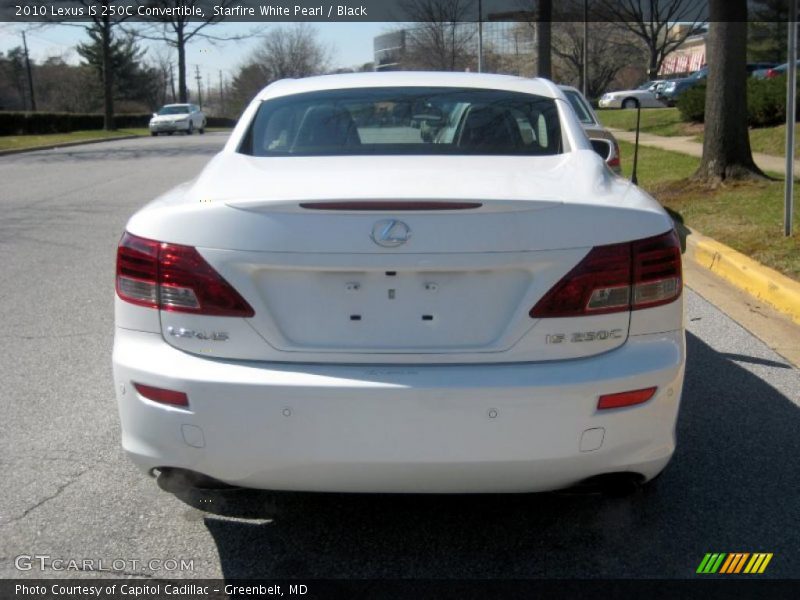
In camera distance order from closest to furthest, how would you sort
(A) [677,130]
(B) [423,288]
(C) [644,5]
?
(B) [423,288], (A) [677,130], (C) [644,5]

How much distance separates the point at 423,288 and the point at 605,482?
2.92 ft

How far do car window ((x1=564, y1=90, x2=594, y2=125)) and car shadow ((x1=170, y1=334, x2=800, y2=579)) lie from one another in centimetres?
734

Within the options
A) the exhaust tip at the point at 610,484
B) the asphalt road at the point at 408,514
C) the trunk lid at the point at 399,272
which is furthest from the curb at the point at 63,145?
the exhaust tip at the point at 610,484

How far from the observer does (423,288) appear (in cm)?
282

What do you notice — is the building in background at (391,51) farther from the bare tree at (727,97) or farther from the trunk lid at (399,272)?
the trunk lid at (399,272)

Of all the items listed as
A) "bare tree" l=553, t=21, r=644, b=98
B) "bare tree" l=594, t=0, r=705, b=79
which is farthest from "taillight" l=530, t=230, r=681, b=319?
"bare tree" l=553, t=21, r=644, b=98

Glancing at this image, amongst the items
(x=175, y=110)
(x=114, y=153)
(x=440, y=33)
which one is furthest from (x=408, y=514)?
(x=440, y=33)

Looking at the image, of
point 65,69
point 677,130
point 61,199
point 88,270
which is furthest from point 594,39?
point 88,270

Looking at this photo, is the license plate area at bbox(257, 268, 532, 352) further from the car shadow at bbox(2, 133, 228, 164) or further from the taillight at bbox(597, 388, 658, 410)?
the car shadow at bbox(2, 133, 228, 164)

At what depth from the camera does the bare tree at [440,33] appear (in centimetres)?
4450

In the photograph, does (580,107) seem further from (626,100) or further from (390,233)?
(626,100)

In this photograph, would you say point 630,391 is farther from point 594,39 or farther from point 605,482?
point 594,39

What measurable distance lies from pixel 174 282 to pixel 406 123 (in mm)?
1668

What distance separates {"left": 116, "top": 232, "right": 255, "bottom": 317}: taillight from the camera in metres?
2.86
